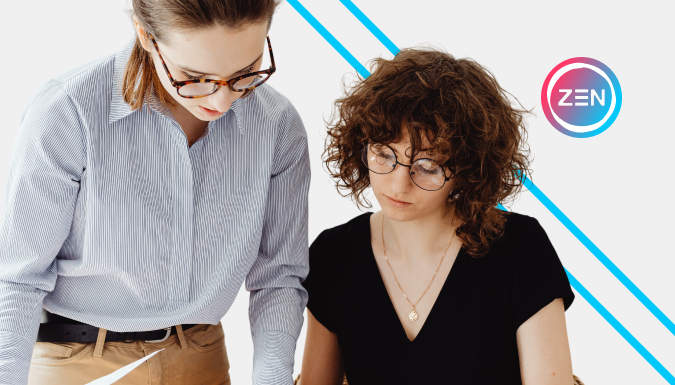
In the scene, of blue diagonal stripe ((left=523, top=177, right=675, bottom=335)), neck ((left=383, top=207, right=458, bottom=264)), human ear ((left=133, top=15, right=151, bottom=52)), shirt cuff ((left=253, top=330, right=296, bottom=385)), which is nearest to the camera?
human ear ((left=133, top=15, right=151, bottom=52))

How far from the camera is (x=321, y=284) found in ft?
5.90

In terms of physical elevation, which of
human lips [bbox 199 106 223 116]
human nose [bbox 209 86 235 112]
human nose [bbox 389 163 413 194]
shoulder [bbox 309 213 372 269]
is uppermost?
human nose [bbox 209 86 235 112]

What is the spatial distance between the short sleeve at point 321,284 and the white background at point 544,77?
857 millimetres

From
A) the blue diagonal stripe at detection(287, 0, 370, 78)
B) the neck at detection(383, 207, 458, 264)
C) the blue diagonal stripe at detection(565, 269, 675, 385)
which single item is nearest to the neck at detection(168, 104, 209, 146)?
the neck at detection(383, 207, 458, 264)

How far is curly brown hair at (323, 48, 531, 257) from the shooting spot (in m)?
1.46

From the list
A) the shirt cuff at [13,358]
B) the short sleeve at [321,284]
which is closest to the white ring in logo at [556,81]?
the short sleeve at [321,284]

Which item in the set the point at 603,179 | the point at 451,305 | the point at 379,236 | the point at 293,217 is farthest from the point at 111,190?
the point at 603,179

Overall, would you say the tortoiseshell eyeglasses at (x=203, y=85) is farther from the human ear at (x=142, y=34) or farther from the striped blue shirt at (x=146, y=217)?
the striped blue shirt at (x=146, y=217)

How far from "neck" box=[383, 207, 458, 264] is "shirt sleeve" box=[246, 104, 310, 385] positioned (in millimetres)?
258

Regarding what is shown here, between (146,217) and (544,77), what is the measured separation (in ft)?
5.68

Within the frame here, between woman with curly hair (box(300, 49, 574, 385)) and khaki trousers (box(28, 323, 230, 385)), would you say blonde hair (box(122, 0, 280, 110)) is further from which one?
khaki trousers (box(28, 323, 230, 385))

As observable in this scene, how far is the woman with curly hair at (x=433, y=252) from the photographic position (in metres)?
1.48

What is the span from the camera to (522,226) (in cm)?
168

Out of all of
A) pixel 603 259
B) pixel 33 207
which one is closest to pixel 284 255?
pixel 33 207
